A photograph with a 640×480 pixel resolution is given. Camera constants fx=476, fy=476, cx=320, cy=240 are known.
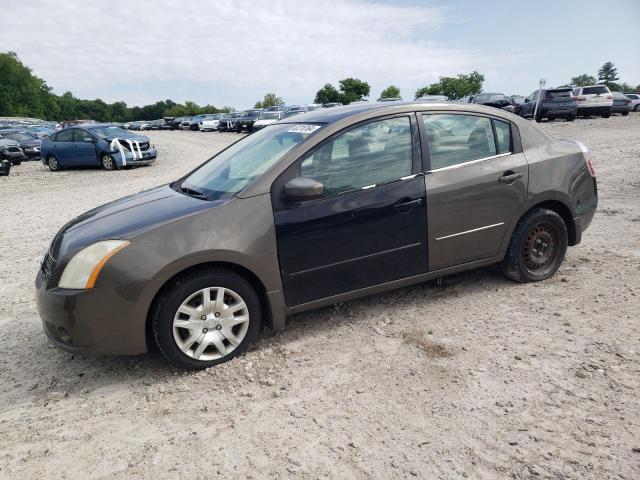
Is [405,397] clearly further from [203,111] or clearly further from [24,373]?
[203,111]

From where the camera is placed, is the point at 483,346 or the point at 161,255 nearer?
the point at 161,255

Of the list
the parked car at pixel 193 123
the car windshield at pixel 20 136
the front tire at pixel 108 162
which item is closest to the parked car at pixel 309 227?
the front tire at pixel 108 162

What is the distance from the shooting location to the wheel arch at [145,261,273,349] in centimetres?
309

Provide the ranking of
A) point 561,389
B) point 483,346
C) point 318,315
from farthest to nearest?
point 318,315
point 483,346
point 561,389

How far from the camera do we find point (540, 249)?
4352 millimetres

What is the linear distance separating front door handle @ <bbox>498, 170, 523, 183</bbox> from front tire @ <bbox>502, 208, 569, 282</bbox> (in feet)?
1.31

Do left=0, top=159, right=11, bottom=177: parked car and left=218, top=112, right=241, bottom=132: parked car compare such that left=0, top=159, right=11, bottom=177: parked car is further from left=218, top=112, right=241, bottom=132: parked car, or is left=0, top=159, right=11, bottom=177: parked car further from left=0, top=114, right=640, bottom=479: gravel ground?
left=218, top=112, right=241, bottom=132: parked car

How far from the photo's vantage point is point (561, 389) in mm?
2797

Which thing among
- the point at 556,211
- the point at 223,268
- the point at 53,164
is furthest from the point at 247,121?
the point at 223,268

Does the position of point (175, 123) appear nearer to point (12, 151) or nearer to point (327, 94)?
point (327, 94)

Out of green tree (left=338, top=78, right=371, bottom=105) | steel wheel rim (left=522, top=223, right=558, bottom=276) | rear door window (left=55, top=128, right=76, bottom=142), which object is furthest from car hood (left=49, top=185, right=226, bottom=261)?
Result: green tree (left=338, top=78, right=371, bottom=105)

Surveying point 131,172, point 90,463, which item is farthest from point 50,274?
point 131,172

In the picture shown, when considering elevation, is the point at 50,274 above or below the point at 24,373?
above

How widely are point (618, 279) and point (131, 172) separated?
47.4 feet
